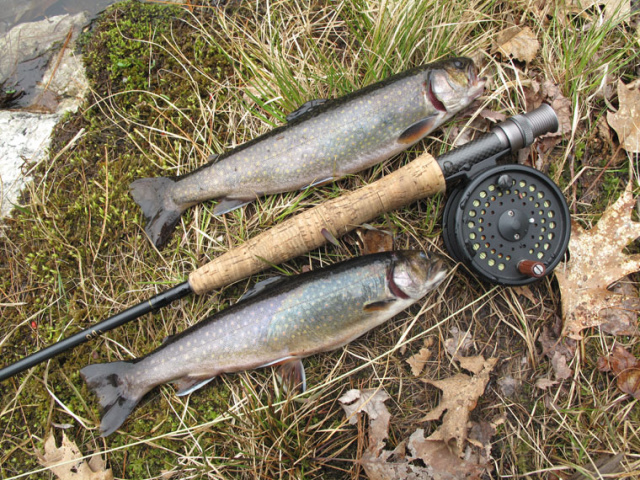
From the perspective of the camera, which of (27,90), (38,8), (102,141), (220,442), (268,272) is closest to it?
(220,442)

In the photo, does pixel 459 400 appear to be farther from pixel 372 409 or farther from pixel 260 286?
pixel 260 286

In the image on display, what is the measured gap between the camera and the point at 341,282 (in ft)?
8.55

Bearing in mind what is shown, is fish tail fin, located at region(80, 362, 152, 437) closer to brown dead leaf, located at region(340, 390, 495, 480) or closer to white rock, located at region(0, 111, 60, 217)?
brown dead leaf, located at region(340, 390, 495, 480)

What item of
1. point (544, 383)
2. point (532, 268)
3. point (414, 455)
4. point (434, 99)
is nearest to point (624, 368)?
point (544, 383)

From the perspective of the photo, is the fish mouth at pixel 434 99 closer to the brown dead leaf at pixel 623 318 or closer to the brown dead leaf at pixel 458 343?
the brown dead leaf at pixel 458 343

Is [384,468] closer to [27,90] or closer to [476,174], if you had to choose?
[476,174]

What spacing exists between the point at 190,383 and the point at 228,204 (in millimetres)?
1202

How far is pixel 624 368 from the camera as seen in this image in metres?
2.73

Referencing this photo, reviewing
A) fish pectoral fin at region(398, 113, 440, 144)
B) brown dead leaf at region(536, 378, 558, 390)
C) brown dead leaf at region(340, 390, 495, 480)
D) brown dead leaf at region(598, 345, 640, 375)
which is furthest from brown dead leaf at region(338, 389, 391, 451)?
fish pectoral fin at region(398, 113, 440, 144)

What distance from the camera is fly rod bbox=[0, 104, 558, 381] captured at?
8.49ft

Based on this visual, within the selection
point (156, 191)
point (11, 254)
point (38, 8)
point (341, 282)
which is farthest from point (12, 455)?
point (38, 8)

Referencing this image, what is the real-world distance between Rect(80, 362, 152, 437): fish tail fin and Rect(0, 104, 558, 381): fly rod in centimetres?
23

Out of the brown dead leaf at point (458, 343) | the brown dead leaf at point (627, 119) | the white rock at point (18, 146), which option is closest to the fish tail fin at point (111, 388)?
the white rock at point (18, 146)

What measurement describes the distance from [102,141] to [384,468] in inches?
118
